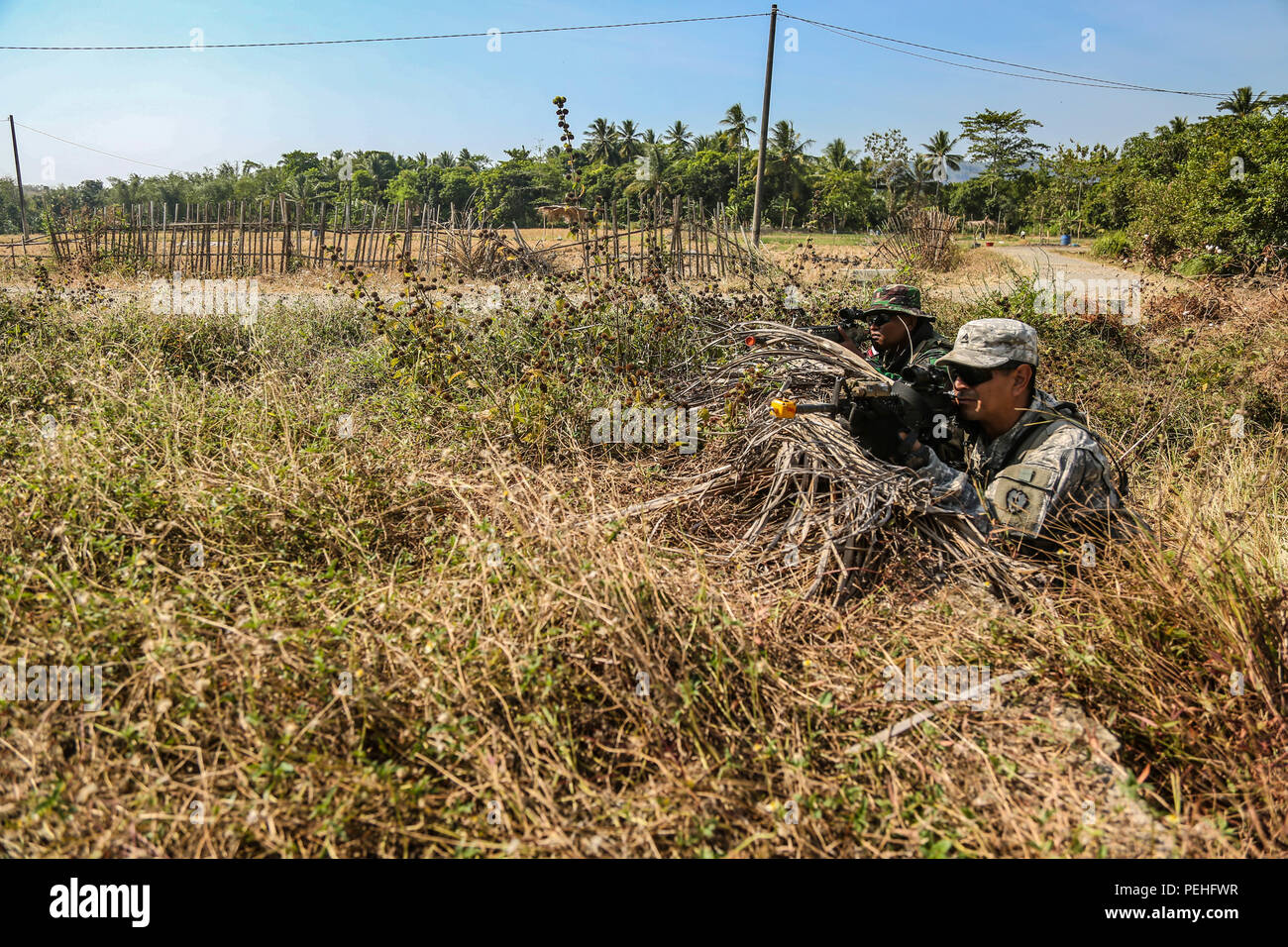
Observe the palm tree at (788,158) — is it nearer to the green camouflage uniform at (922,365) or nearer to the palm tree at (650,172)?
the palm tree at (650,172)

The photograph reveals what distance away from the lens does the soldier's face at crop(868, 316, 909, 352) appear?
4.48m

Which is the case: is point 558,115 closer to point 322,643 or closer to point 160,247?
point 322,643

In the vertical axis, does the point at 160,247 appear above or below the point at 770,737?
above

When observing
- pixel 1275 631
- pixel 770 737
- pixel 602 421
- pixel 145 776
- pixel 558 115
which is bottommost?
pixel 145 776

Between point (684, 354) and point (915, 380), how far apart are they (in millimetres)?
1944

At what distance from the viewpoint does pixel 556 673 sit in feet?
7.02

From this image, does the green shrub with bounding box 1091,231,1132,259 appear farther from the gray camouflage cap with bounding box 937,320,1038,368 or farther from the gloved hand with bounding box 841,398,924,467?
the gloved hand with bounding box 841,398,924,467

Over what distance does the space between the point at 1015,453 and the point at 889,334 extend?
176 cm

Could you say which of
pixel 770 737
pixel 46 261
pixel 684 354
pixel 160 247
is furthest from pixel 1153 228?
pixel 46 261

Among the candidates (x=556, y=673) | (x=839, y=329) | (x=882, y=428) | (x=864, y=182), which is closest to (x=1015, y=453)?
(x=882, y=428)

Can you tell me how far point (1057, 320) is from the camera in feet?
21.9

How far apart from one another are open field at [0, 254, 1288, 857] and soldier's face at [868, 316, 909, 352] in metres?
1.48

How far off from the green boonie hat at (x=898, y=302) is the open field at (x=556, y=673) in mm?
1477

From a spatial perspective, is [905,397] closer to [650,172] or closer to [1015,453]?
[1015,453]
